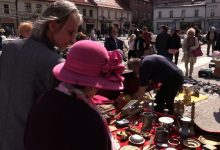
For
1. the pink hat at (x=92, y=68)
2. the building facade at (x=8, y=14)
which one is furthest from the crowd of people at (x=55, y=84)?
the building facade at (x=8, y=14)

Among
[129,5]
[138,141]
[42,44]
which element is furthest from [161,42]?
[129,5]

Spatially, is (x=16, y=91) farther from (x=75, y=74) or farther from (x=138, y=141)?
(x=138, y=141)

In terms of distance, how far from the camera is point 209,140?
2613mm

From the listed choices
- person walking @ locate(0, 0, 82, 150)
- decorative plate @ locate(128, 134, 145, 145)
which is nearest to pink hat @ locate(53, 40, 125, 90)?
person walking @ locate(0, 0, 82, 150)

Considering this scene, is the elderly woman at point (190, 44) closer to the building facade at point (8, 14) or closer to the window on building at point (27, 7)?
the building facade at point (8, 14)

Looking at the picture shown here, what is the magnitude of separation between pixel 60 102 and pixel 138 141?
1685 millimetres

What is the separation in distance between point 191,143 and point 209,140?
0.66ft

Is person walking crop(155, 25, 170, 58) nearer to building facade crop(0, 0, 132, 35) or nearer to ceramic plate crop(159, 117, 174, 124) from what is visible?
ceramic plate crop(159, 117, 174, 124)

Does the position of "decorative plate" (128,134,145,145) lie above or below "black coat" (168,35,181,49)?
below

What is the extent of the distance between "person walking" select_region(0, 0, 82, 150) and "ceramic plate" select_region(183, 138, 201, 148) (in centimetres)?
149

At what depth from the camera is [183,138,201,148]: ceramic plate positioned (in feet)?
8.16

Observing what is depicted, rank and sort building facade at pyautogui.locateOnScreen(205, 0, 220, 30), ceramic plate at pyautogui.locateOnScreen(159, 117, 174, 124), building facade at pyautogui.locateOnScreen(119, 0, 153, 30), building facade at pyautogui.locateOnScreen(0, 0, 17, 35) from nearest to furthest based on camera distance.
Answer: ceramic plate at pyautogui.locateOnScreen(159, 117, 174, 124) → building facade at pyautogui.locateOnScreen(0, 0, 17, 35) → building facade at pyautogui.locateOnScreen(205, 0, 220, 30) → building facade at pyautogui.locateOnScreen(119, 0, 153, 30)

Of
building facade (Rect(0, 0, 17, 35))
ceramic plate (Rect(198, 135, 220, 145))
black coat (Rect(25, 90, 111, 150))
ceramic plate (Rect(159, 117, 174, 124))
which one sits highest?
building facade (Rect(0, 0, 17, 35))

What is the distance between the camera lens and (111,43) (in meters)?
6.70
